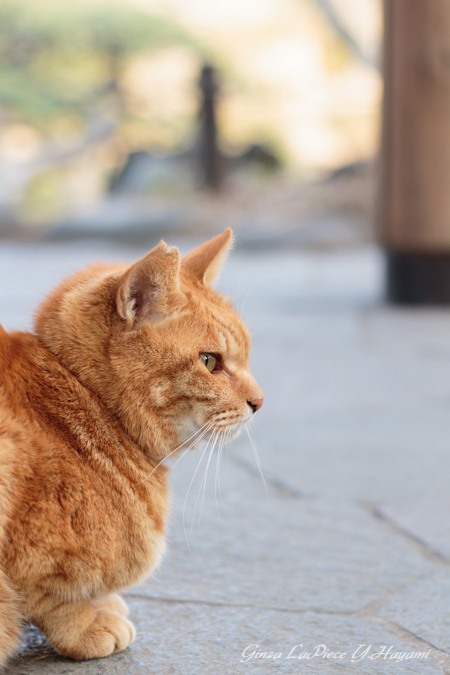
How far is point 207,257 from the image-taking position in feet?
4.73

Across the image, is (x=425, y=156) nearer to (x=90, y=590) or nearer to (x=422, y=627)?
(x=422, y=627)

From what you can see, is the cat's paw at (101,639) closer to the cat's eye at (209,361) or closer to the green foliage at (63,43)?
the cat's eye at (209,361)

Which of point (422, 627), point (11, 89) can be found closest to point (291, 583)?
point (422, 627)

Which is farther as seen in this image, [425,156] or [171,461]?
[425,156]

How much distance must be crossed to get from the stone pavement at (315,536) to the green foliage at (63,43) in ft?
33.2

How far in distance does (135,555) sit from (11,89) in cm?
1234

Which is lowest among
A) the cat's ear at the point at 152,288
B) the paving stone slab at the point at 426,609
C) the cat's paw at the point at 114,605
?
the paving stone slab at the point at 426,609

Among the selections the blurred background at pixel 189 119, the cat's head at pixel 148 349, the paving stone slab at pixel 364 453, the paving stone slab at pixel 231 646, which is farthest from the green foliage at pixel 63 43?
the paving stone slab at pixel 231 646

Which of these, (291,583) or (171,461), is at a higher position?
(171,461)

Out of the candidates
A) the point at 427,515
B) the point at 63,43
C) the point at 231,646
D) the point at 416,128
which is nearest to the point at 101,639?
the point at 231,646

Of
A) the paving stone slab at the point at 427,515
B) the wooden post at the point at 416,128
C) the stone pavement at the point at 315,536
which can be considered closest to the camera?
the stone pavement at the point at 315,536

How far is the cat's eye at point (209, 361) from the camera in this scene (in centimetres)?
130

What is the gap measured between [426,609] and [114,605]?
1.86ft

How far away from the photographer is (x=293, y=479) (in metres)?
2.11
